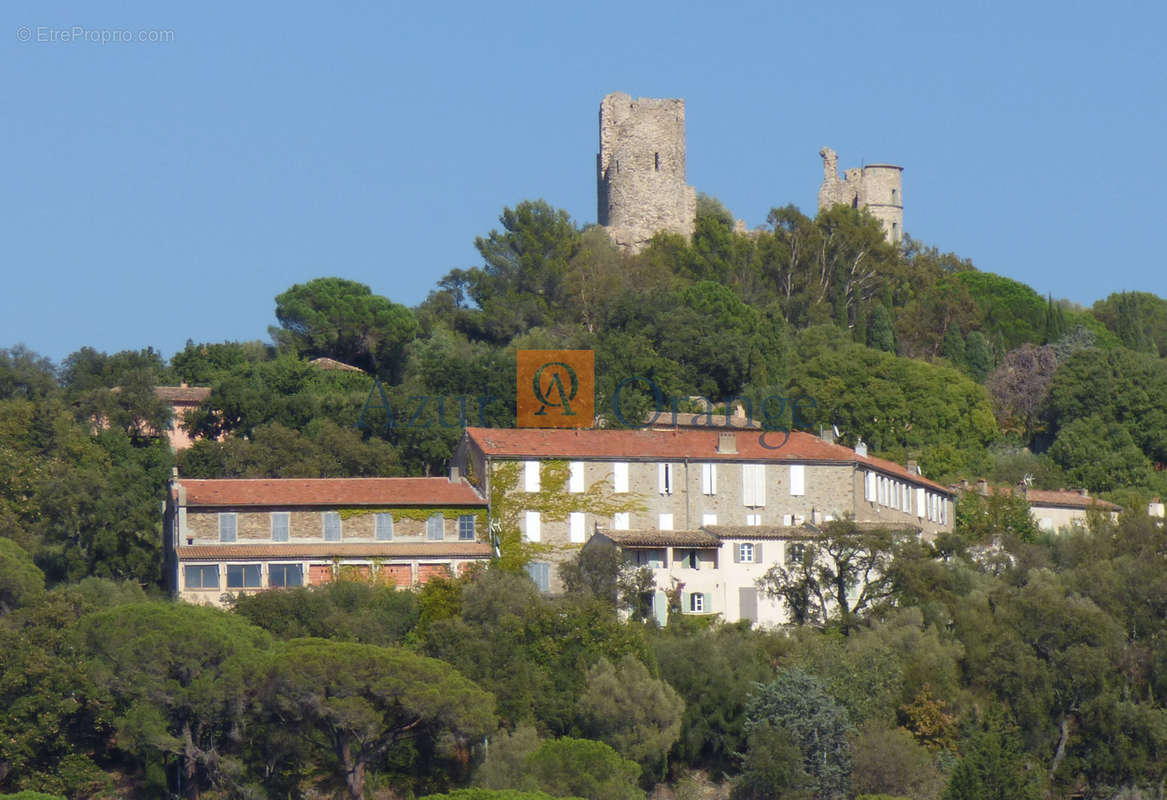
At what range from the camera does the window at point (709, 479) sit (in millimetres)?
49281

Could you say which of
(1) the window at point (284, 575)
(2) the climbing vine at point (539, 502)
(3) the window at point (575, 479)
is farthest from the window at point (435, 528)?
(3) the window at point (575, 479)

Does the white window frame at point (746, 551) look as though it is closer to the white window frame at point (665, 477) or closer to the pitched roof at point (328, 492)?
the white window frame at point (665, 477)

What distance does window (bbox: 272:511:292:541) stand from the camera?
152ft

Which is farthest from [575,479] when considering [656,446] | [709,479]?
[709,479]

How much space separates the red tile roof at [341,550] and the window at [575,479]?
2596 mm

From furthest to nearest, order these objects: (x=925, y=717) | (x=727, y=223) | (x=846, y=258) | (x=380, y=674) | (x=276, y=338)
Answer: (x=727, y=223), (x=846, y=258), (x=276, y=338), (x=925, y=717), (x=380, y=674)

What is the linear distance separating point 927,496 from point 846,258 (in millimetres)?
25859

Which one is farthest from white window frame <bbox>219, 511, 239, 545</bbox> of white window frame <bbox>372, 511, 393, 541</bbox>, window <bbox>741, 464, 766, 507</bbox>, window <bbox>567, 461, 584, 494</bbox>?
window <bbox>741, 464, 766, 507</bbox>


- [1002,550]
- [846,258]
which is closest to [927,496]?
[1002,550]

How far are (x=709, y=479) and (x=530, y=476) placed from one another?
4.27 meters

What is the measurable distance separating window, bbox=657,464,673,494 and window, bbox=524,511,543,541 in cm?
305

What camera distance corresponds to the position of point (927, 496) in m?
54.4

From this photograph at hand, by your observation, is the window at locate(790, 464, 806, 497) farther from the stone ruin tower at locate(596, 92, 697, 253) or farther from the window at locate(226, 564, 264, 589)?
the stone ruin tower at locate(596, 92, 697, 253)

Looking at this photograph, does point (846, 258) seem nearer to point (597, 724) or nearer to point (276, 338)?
point (276, 338)
